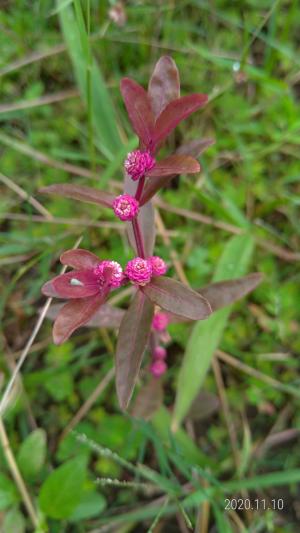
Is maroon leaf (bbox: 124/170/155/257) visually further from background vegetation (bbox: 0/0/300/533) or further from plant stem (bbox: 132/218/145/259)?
background vegetation (bbox: 0/0/300/533)

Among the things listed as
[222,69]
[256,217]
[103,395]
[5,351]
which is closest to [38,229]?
[5,351]

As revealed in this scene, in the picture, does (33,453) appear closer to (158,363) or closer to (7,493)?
(7,493)

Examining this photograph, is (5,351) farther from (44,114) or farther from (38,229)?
(44,114)

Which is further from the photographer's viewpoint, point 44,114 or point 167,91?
point 44,114

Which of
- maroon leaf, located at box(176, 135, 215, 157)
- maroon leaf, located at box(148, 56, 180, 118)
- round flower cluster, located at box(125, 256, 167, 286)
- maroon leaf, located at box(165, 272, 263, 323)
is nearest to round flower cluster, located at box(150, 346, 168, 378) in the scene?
maroon leaf, located at box(165, 272, 263, 323)

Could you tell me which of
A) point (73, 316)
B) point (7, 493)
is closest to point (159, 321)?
point (73, 316)
